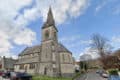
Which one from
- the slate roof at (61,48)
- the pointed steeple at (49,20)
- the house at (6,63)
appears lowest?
the house at (6,63)

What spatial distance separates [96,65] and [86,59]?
10329 mm

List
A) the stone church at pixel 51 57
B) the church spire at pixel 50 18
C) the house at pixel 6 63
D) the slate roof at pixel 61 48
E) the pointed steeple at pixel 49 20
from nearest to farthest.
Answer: the stone church at pixel 51 57, the slate roof at pixel 61 48, the pointed steeple at pixel 49 20, the church spire at pixel 50 18, the house at pixel 6 63

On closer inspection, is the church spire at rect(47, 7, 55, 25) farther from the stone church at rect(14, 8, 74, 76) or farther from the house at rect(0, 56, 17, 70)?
the house at rect(0, 56, 17, 70)

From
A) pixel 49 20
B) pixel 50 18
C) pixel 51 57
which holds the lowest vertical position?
pixel 51 57

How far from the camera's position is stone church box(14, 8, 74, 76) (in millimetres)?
60984

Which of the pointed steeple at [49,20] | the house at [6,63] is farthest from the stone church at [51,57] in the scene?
the house at [6,63]

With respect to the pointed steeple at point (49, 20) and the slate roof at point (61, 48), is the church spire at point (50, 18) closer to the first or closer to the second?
the pointed steeple at point (49, 20)

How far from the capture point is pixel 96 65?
119938 millimetres

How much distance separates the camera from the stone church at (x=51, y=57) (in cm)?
6098

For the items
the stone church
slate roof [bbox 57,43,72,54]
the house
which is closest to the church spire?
the stone church

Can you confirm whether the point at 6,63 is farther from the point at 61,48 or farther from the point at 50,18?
the point at 50,18

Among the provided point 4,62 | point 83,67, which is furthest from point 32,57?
point 83,67

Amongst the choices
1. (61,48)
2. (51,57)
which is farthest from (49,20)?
(51,57)

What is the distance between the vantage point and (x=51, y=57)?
60.4 meters
